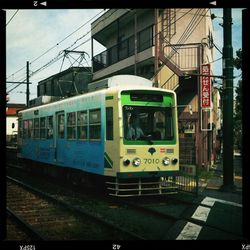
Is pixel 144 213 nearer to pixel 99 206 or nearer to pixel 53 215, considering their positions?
pixel 99 206

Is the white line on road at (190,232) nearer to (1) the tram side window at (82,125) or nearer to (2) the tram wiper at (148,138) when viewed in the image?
(2) the tram wiper at (148,138)

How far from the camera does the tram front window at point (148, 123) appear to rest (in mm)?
11484

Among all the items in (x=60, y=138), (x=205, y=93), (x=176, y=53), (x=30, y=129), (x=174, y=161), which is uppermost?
(x=176, y=53)

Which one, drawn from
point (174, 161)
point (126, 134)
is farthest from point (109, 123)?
point (174, 161)

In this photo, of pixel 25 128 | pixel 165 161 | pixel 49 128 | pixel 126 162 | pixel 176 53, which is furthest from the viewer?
pixel 176 53

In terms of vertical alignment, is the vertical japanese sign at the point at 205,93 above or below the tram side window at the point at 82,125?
above

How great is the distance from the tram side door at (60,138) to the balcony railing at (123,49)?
25.8ft

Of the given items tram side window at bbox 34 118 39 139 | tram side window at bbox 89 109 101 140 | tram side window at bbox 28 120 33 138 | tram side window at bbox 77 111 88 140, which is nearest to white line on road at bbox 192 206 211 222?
tram side window at bbox 89 109 101 140

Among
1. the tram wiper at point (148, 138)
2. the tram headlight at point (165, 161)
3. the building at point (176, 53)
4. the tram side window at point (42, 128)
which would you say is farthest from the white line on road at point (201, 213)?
the tram side window at point (42, 128)

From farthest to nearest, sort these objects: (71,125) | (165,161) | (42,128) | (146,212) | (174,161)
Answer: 1. (42,128)
2. (71,125)
3. (174,161)
4. (165,161)
5. (146,212)

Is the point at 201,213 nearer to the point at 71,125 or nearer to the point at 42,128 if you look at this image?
the point at 71,125

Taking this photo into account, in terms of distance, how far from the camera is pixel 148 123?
12.0m

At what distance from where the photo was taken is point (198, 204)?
1139 centimetres

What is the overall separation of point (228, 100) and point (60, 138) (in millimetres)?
6463
